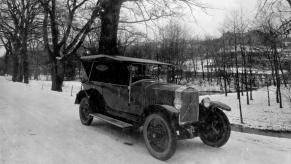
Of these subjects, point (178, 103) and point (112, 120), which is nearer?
point (178, 103)

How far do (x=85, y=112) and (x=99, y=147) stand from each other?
7.92 feet

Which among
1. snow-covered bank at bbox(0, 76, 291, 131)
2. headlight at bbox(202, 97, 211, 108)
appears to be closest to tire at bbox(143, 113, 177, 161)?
headlight at bbox(202, 97, 211, 108)

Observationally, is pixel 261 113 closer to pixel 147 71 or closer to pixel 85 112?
pixel 147 71

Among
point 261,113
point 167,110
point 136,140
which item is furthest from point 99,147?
point 261,113

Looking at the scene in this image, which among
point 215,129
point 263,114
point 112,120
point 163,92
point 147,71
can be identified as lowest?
point 263,114

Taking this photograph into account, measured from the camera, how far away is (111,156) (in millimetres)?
4699

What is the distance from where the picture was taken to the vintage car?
15.9 ft

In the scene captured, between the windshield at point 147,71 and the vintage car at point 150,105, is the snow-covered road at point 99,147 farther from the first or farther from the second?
the windshield at point 147,71

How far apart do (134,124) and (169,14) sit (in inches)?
317

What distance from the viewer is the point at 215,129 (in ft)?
18.2

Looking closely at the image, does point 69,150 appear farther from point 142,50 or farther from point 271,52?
point 142,50

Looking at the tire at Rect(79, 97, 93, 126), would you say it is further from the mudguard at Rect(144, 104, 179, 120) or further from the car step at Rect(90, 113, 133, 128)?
the mudguard at Rect(144, 104, 179, 120)

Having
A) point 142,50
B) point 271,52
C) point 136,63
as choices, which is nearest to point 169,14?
point 136,63

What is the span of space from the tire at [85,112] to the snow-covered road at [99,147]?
0.63 ft
